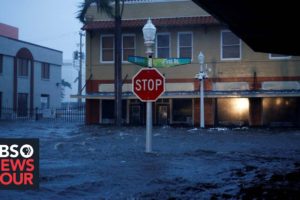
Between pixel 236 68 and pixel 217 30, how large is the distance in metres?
2.76

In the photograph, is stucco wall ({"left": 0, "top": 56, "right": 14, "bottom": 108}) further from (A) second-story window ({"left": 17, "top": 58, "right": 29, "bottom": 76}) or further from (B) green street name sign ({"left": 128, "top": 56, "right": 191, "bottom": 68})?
(B) green street name sign ({"left": 128, "top": 56, "right": 191, "bottom": 68})

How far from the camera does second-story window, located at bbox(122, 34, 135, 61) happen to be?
30422 mm

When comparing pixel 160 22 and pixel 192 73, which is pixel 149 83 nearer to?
pixel 192 73

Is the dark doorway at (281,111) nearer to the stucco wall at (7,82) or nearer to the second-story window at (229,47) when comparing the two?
the second-story window at (229,47)

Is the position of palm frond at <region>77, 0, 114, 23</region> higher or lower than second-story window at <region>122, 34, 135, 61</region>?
higher

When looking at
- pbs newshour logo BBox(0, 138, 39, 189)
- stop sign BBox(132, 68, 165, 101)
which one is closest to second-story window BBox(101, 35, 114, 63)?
stop sign BBox(132, 68, 165, 101)

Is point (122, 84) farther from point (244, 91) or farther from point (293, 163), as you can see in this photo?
point (293, 163)

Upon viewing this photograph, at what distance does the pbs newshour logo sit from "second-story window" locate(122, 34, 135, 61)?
26.1 meters

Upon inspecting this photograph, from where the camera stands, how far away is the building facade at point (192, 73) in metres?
28.0

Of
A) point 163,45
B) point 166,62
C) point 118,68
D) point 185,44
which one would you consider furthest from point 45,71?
point 166,62

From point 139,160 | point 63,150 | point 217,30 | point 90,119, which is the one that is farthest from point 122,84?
point 139,160

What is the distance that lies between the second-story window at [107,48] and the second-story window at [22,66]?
668 inches

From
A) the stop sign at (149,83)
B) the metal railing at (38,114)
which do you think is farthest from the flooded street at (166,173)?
the metal railing at (38,114)

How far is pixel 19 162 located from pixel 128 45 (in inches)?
1037
